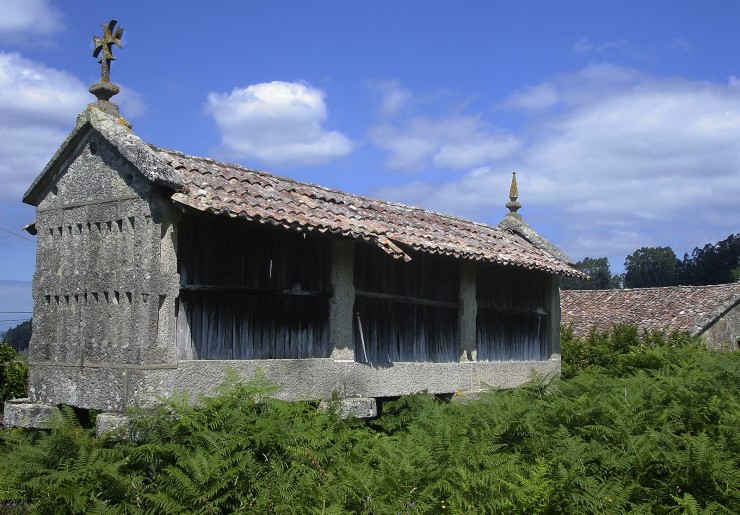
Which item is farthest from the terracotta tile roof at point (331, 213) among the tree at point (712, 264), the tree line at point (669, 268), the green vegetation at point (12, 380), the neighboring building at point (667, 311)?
the tree at point (712, 264)

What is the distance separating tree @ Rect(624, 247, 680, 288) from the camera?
53.7m

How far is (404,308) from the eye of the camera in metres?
9.49

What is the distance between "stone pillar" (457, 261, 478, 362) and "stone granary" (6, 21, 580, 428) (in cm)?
21

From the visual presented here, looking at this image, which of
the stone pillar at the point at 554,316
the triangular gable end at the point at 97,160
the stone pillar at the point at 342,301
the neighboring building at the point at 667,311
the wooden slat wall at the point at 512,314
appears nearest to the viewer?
the triangular gable end at the point at 97,160

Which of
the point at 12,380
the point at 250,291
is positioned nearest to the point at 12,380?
the point at 12,380

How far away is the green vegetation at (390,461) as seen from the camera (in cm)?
561

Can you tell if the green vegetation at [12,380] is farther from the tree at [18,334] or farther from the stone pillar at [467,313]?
the tree at [18,334]

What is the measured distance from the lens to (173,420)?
6551 mm

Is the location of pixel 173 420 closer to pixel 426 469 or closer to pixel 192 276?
pixel 192 276

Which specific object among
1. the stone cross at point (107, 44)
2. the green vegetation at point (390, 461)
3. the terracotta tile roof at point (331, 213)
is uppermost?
the stone cross at point (107, 44)

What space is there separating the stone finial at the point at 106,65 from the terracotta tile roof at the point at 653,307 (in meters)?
15.6

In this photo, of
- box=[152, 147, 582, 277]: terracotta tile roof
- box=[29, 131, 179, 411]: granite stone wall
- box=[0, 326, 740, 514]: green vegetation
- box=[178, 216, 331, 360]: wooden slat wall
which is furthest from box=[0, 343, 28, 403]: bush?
box=[178, 216, 331, 360]: wooden slat wall

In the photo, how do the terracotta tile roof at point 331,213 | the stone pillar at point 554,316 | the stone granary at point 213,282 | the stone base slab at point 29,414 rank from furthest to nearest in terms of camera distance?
the stone pillar at point 554,316 → the stone base slab at point 29,414 → the terracotta tile roof at point 331,213 → the stone granary at point 213,282

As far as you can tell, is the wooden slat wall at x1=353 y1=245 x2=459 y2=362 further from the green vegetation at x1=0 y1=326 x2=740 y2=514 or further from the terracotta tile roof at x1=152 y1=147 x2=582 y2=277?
the green vegetation at x1=0 y1=326 x2=740 y2=514
